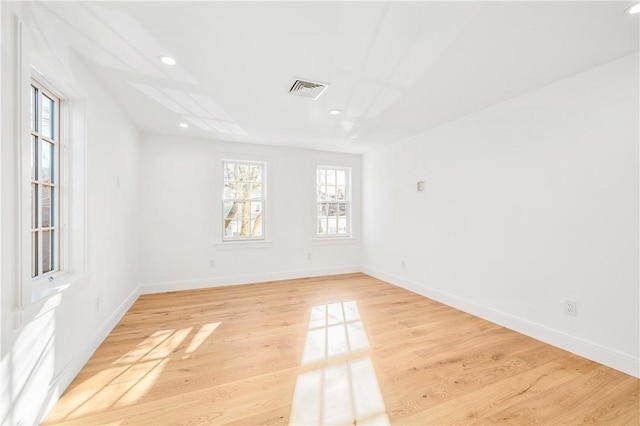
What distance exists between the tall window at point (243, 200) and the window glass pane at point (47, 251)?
2.59 m

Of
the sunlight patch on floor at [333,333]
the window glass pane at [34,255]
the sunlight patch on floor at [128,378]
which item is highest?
the window glass pane at [34,255]

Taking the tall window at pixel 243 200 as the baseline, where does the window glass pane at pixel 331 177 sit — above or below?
above

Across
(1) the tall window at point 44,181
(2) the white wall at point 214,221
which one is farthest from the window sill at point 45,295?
(2) the white wall at point 214,221

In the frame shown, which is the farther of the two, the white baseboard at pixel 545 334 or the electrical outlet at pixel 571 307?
the electrical outlet at pixel 571 307

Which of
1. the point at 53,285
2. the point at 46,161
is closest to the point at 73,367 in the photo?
the point at 53,285

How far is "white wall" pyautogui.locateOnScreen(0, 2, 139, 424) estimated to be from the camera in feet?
4.26

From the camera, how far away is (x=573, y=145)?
234cm

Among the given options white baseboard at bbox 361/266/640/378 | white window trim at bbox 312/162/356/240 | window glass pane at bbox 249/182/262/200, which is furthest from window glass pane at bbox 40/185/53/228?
white baseboard at bbox 361/266/640/378

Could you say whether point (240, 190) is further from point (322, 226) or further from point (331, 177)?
point (331, 177)

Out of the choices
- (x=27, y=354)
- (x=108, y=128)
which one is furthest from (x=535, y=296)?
(x=108, y=128)

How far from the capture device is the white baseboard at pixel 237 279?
4.06 m

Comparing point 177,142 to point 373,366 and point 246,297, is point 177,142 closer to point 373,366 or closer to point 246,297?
point 246,297

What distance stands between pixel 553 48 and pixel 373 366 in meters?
2.69

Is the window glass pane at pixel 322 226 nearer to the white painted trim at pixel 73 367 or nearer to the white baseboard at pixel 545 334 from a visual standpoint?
the white baseboard at pixel 545 334
